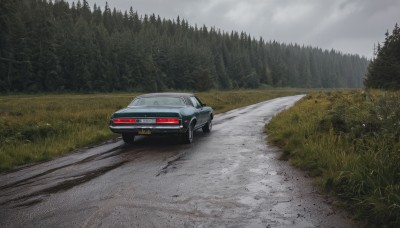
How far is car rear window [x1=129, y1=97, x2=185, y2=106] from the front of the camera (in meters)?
11.1

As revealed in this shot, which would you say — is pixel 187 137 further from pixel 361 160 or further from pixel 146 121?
pixel 361 160

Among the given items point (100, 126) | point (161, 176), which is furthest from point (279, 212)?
point (100, 126)

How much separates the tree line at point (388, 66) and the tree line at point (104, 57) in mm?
42856

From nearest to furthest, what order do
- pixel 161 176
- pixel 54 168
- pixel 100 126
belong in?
pixel 161 176, pixel 54 168, pixel 100 126

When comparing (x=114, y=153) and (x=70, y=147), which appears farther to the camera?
(x=70, y=147)

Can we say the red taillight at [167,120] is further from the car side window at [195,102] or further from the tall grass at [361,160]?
the tall grass at [361,160]

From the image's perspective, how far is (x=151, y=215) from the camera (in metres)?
4.56

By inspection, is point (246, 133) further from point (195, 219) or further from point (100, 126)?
point (195, 219)

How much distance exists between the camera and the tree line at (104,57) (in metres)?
64.5

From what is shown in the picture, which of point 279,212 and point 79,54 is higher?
point 79,54

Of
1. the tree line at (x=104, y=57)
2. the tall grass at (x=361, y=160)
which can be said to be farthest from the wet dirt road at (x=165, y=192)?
the tree line at (x=104, y=57)

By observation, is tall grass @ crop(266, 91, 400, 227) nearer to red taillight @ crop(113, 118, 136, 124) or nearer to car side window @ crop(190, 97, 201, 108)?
car side window @ crop(190, 97, 201, 108)

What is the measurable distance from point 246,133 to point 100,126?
18.6 ft

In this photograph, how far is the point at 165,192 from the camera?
5598 mm
